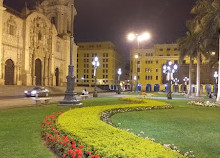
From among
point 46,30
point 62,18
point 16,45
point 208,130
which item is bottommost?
point 208,130

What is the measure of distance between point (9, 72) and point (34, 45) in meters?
8.90

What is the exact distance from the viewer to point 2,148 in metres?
5.93

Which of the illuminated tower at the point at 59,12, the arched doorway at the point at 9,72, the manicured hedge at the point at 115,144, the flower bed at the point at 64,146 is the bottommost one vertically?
the flower bed at the point at 64,146

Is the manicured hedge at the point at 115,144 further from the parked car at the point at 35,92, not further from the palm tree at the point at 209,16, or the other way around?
the parked car at the point at 35,92

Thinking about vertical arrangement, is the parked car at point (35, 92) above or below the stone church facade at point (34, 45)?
below

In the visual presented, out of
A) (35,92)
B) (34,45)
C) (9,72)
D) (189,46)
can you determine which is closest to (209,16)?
(189,46)

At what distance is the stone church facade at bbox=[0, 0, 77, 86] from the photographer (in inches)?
1585

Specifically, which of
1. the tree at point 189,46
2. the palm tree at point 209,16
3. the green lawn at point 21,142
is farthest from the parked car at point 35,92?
the green lawn at point 21,142

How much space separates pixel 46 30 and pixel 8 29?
11.3 m

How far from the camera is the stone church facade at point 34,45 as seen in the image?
132ft

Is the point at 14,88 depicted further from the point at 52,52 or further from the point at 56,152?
the point at 56,152

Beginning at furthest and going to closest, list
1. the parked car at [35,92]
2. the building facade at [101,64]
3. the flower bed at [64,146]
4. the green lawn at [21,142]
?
the building facade at [101,64], the parked car at [35,92], the green lawn at [21,142], the flower bed at [64,146]

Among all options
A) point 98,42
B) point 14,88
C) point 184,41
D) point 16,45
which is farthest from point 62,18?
point 98,42

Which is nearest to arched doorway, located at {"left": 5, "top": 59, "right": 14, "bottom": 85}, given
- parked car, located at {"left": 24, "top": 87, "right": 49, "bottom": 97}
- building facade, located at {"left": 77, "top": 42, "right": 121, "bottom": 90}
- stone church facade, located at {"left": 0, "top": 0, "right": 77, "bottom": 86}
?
stone church facade, located at {"left": 0, "top": 0, "right": 77, "bottom": 86}
